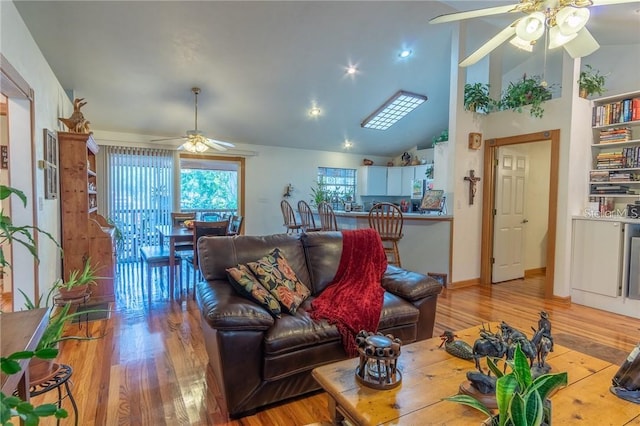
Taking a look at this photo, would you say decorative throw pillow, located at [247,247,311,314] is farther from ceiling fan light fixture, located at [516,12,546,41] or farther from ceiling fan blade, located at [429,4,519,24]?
ceiling fan light fixture, located at [516,12,546,41]

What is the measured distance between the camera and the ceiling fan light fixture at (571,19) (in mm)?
1866

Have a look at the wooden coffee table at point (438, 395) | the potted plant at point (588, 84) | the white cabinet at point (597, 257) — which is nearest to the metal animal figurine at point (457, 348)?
the wooden coffee table at point (438, 395)

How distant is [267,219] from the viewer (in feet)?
23.2

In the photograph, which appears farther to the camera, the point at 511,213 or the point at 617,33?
the point at 511,213

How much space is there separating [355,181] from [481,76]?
376 cm

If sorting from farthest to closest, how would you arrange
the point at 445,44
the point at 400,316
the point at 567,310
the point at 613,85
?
the point at 445,44
the point at 613,85
the point at 567,310
the point at 400,316

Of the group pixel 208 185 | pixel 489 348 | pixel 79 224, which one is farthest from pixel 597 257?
pixel 208 185

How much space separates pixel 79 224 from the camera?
3.60 m

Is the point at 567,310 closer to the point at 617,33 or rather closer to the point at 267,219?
the point at 617,33

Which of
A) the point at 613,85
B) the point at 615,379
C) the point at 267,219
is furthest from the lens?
the point at 267,219

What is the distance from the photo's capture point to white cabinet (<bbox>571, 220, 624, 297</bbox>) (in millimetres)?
3541

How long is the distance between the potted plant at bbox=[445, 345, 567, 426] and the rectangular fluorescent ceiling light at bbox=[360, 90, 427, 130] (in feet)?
17.3

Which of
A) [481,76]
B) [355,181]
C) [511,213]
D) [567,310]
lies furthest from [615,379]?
[355,181]

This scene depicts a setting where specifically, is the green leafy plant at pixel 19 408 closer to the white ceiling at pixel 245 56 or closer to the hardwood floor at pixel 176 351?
the hardwood floor at pixel 176 351
